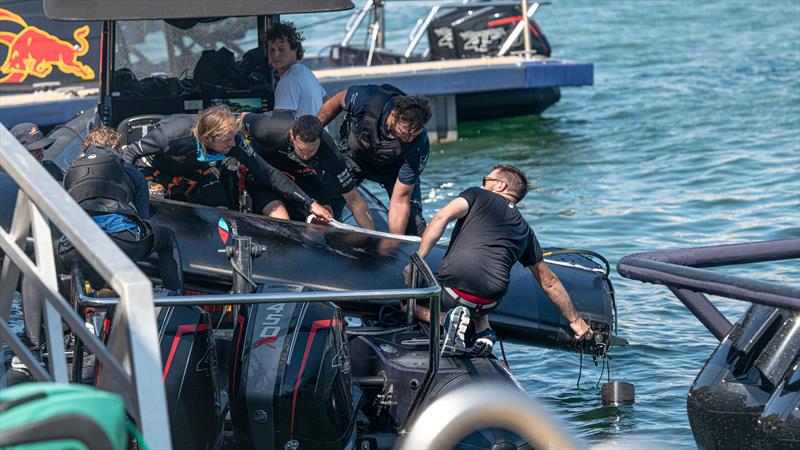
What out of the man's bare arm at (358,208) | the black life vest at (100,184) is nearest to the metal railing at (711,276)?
the black life vest at (100,184)

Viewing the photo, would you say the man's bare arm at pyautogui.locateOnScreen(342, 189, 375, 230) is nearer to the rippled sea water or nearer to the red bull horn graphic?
the rippled sea water

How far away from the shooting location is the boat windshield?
7.36 metres

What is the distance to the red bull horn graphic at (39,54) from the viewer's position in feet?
42.1

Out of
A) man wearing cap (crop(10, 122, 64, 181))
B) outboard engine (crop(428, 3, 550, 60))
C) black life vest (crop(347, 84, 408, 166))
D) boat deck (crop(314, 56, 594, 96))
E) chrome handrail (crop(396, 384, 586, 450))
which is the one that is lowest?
boat deck (crop(314, 56, 594, 96))

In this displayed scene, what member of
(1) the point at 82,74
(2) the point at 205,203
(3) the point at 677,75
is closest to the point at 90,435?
(2) the point at 205,203

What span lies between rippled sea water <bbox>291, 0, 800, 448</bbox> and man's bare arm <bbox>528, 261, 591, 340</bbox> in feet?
1.85

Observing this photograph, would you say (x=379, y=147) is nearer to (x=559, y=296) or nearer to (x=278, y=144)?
(x=278, y=144)

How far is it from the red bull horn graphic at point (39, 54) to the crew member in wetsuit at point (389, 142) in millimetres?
7197

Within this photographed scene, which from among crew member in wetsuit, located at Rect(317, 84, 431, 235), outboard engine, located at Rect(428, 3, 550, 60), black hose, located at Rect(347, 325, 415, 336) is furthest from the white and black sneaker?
outboard engine, located at Rect(428, 3, 550, 60)

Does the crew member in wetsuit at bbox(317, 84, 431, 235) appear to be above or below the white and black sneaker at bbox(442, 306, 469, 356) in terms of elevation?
above

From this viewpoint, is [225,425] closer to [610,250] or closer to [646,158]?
[610,250]

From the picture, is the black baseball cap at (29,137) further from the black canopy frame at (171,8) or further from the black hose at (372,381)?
the black hose at (372,381)

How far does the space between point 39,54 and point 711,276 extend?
442 inches

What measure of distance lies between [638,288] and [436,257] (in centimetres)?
317
